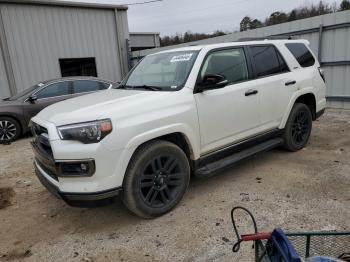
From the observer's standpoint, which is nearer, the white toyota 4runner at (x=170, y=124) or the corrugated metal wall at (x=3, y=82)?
the white toyota 4runner at (x=170, y=124)

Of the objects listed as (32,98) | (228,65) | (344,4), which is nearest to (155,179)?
(228,65)

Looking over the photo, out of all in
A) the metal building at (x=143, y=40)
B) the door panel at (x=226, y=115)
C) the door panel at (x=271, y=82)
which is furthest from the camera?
the metal building at (x=143, y=40)

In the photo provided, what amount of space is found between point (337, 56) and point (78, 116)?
803 cm

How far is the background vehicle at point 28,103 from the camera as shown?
25.8ft

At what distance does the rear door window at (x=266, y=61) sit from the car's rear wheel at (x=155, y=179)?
1.91 m

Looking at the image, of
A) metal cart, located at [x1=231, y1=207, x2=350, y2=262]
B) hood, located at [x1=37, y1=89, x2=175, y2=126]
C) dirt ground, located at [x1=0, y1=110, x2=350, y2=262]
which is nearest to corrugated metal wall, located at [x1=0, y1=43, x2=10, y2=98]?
dirt ground, located at [x1=0, y1=110, x2=350, y2=262]

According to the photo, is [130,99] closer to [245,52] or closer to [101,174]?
[101,174]

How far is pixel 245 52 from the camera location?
441 centimetres

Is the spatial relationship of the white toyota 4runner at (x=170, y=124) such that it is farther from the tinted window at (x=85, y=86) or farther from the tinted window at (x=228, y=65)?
the tinted window at (x=85, y=86)

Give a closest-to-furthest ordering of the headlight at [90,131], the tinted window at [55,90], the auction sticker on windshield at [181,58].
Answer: the headlight at [90,131], the auction sticker on windshield at [181,58], the tinted window at [55,90]

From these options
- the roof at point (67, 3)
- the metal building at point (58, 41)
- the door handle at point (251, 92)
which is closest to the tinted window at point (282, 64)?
the door handle at point (251, 92)

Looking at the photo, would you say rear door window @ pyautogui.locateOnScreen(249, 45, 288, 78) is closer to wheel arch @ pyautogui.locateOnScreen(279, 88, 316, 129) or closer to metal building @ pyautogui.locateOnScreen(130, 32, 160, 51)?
wheel arch @ pyautogui.locateOnScreen(279, 88, 316, 129)

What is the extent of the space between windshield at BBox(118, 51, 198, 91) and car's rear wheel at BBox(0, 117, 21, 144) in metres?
4.78

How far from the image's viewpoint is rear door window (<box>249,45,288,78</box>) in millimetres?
4507
